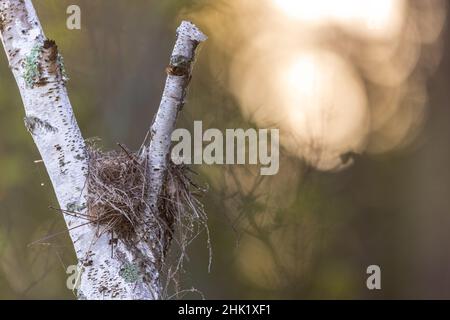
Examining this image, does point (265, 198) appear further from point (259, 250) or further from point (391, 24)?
point (391, 24)

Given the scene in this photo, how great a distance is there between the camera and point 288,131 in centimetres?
364

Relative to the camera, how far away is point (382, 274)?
382cm

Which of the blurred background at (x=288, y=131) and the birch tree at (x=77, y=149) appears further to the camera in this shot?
the blurred background at (x=288, y=131)

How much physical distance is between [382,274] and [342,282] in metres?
0.22

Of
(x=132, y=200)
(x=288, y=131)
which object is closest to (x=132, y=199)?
(x=132, y=200)

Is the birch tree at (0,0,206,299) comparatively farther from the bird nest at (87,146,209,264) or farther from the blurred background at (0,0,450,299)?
the blurred background at (0,0,450,299)

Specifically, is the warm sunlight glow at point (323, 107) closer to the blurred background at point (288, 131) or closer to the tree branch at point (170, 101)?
the blurred background at point (288, 131)

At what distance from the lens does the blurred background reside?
12.0 feet

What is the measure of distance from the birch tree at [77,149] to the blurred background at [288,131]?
2145 mm

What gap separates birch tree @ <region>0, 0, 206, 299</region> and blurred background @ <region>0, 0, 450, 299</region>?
215 centimetres

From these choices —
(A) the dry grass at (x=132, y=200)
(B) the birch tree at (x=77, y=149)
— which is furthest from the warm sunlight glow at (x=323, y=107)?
(B) the birch tree at (x=77, y=149)

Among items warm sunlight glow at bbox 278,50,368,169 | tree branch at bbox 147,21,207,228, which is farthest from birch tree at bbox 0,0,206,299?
warm sunlight glow at bbox 278,50,368,169

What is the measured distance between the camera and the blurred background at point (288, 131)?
3.66 meters
